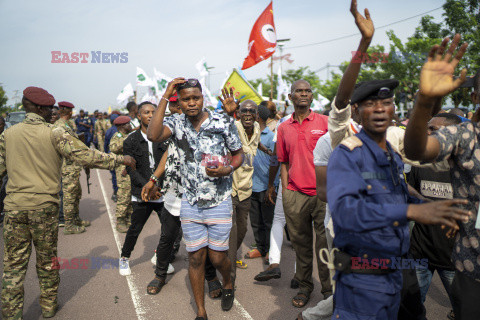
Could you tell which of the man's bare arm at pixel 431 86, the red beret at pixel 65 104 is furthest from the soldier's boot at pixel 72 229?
the man's bare arm at pixel 431 86

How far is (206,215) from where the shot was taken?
12.1 feet

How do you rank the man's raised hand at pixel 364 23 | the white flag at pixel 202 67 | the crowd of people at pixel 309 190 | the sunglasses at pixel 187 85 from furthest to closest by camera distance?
the white flag at pixel 202 67, the sunglasses at pixel 187 85, the man's raised hand at pixel 364 23, the crowd of people at pixel 309 190

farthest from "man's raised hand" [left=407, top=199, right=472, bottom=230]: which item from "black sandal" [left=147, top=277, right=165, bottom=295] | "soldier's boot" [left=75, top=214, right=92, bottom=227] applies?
"soldier's boot" [left=75, top=214, right=92, bottom=227]

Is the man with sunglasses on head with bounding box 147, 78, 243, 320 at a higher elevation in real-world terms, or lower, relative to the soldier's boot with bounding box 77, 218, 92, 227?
higher

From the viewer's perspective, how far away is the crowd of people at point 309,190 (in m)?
1.99

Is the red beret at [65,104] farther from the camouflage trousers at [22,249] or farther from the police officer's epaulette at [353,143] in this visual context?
the police officer's epaulette at [353,143]

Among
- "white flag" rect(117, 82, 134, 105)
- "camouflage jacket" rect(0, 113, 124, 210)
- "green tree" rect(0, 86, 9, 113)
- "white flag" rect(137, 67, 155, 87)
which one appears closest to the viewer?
→ "camouflage jacket" rect(0, 113, 124, 210)

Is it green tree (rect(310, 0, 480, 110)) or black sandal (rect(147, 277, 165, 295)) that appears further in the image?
green tree (rect(310, 0, 480, 110))

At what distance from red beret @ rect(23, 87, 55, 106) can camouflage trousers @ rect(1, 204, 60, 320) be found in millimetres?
1081

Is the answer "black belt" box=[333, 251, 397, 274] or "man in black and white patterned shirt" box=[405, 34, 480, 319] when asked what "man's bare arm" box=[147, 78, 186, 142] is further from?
"man in black and white patterned shirt" box=[405, 34, 480, 319]

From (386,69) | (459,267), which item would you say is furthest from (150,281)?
(386,69)

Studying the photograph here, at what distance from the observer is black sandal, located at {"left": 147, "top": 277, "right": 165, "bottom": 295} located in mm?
4626

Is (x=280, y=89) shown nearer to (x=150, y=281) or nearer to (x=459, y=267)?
(x=150, y=281)

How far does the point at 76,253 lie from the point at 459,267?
5.77 metres
